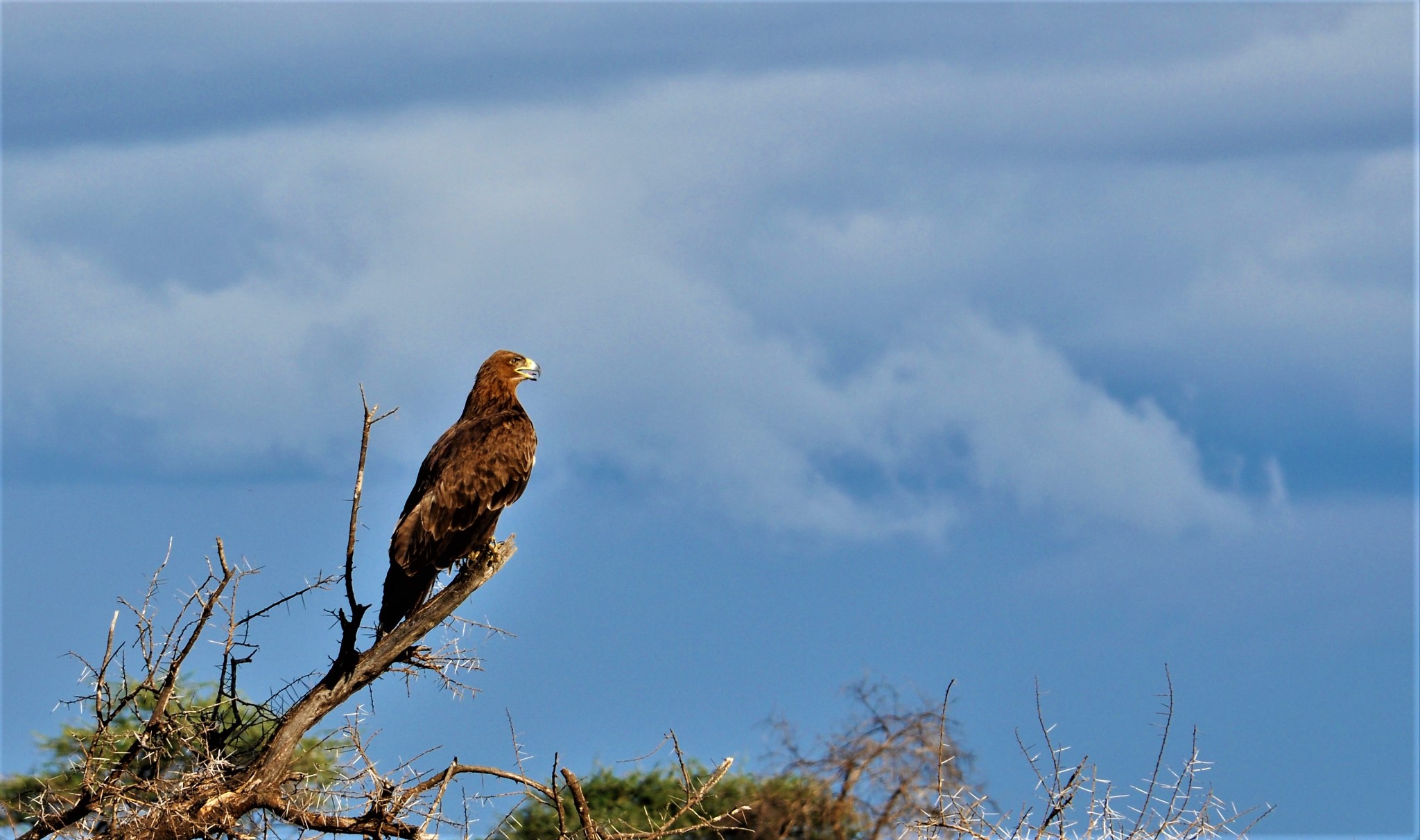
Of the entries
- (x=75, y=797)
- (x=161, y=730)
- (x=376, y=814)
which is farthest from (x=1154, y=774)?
(x=75, y=797)

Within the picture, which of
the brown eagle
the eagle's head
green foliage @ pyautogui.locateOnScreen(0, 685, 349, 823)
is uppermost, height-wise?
the eagle's head

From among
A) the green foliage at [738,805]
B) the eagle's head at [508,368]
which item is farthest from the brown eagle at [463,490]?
the green foliage at [738,805]

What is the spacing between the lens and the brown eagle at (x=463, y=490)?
8.94 meters

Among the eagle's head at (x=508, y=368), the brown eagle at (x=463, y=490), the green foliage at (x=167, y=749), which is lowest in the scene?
the green foliage at (x=167, y=749)

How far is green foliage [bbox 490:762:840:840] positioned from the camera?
1698 cm

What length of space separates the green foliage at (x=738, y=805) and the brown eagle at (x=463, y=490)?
4.78 m

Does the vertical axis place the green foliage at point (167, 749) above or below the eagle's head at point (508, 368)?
below

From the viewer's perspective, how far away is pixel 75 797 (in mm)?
7840

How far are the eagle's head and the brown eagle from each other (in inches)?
0.4

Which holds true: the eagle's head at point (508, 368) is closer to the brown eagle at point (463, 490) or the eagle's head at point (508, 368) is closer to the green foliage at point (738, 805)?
the brown eagle at point (463, 490)

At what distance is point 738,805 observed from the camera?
1420 centimetres

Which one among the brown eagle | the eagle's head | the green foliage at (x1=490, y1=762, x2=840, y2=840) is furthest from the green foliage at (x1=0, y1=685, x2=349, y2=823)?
the green foliage at (x1=490, y1=762, x2=840, y2=840)

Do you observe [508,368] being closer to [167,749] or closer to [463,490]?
[463,490]

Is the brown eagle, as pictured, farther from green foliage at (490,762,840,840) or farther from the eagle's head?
green foliage at (490,762,840,840)
